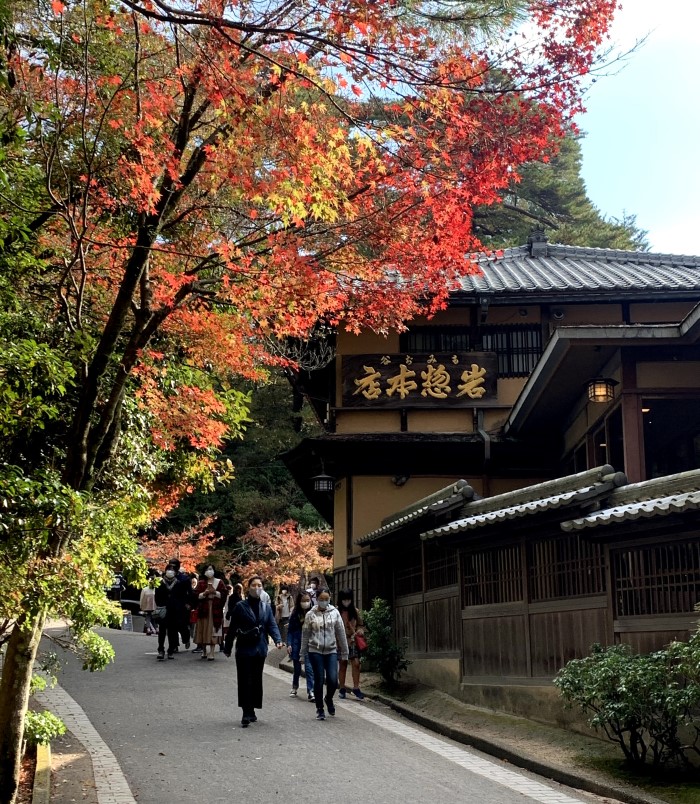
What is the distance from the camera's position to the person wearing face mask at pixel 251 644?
1345cm

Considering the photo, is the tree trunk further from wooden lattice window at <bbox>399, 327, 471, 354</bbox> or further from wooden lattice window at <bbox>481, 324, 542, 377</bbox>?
wooden lattice window at <bbox>481, 324, 542, 377</bbox>

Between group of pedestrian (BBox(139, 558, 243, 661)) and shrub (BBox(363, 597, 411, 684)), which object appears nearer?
shrub (BBox(363, 597, 411, 684))

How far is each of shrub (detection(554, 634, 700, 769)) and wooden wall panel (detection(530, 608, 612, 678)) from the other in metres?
1.58

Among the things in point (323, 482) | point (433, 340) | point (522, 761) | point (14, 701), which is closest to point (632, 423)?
point (522, 761)

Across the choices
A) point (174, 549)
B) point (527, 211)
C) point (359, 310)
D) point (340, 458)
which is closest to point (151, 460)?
point (359, 310)

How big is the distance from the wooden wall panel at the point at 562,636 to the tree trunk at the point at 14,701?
6.78 meters

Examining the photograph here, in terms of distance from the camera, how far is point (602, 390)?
52.9ft

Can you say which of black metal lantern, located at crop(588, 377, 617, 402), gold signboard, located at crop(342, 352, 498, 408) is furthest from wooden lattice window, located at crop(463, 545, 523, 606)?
gold signboard, located at crop(342, 352, 498, 408)

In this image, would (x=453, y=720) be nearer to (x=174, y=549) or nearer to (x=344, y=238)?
(x=344, y=238)

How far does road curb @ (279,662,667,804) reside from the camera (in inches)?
364

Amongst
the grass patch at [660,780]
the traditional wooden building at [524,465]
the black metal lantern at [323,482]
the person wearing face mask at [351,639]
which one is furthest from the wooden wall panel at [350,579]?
the grass patch at [660,780]

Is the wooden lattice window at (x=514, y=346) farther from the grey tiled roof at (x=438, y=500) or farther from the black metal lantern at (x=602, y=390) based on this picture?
the black metal lantern at (x=602, y=390)

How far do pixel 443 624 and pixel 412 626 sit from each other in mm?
2230

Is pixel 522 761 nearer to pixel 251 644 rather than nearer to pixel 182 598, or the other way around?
pixel 251 644
